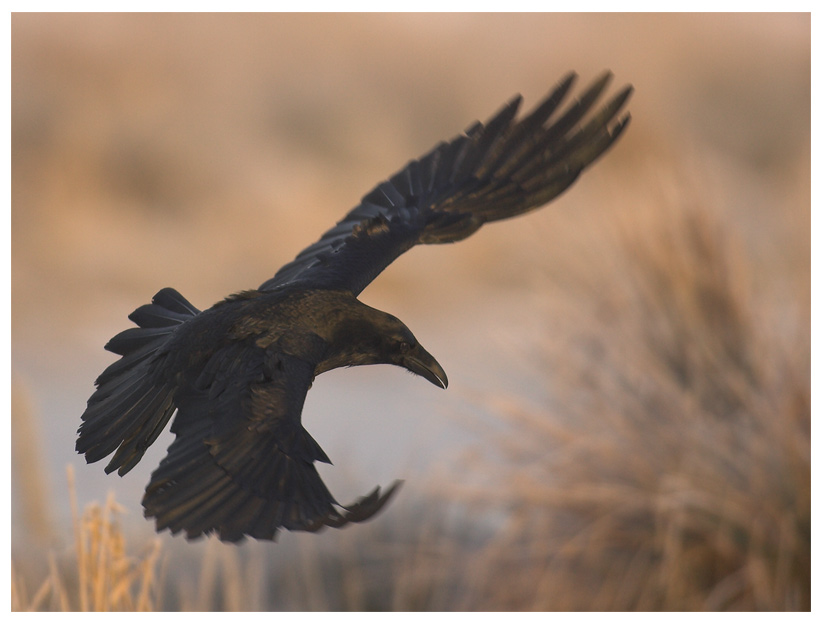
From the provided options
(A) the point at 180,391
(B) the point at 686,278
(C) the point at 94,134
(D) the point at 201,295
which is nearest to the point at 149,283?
(D) the point at 201,295

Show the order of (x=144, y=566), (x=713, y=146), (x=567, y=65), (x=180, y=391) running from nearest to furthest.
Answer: (x=180, y=391)
(x=144, y=566)
(x=567, y=65)
(x=713, y=146)

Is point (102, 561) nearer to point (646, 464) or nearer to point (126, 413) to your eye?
point (126, 413)

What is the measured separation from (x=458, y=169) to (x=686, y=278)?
1681 mm

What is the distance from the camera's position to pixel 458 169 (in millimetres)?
2654

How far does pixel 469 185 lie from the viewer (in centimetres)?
261

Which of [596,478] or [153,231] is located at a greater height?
[153,231]

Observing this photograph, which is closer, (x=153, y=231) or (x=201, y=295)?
(x=201, y=295)

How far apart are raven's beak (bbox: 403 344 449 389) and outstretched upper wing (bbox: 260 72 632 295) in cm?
19

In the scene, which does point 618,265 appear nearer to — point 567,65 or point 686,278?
point 686,278

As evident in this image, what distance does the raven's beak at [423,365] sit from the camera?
212cm

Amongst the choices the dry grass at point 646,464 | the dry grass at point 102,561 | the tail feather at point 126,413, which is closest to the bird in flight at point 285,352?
the tail feather at point 126,413

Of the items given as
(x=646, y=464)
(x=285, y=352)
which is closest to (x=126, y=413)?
(x=285, y=352)

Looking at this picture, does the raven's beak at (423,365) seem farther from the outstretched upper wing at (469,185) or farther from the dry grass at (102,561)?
the dry grass at (102,561)
